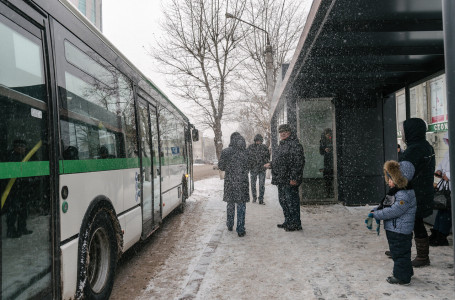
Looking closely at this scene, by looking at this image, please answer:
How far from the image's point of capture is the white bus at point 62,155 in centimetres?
245

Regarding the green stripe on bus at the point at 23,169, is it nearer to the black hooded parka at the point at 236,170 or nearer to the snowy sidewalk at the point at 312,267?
the snowy sidewalk at the point at 312,267

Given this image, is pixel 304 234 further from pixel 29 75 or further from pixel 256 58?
pixel 256 58

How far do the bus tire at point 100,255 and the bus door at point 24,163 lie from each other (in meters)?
0.75

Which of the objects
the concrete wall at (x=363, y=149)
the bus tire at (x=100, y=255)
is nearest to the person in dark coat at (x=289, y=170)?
the concrete wall at (x=363, y=149)

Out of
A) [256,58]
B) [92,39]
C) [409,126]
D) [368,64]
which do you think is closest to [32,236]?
[92,39]

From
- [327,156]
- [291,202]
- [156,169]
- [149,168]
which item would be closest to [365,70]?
[291,202]

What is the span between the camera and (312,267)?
4.64m

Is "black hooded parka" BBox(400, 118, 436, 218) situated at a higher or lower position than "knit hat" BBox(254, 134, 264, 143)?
lower

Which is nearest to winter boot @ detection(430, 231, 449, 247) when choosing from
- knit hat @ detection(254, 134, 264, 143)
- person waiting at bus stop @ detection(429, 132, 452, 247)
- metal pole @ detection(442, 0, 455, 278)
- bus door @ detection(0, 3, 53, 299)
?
person waiting at bus stop @ detection(429, 132, 452, 247)

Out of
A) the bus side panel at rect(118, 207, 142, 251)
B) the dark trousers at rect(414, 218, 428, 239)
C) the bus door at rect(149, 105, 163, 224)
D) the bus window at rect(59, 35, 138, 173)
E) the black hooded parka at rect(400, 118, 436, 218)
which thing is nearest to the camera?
the bus window at rect(59, 35, 138, 173)

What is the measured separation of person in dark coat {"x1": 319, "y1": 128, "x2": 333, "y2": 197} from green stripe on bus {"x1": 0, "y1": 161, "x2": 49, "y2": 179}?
8.27 metres

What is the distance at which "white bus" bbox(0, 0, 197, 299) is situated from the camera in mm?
2451

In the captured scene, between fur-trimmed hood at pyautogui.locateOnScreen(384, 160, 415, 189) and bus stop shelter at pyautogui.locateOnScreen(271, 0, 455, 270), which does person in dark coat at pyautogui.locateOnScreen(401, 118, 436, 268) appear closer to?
fur-trimmed hood at pyautogui.locateOnScreen(384, 160, 415, 189)

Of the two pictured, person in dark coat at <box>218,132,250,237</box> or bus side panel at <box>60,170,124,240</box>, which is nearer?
bus side panel at <box>60,170,124,240</box>
